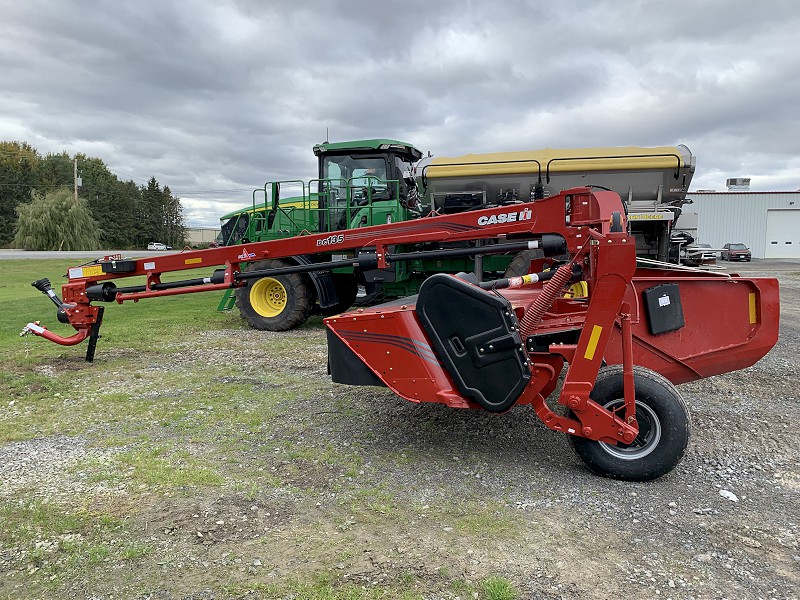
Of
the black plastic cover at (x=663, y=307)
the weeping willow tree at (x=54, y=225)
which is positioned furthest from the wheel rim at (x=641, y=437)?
the weeping willow tree at (x=54, y=225)

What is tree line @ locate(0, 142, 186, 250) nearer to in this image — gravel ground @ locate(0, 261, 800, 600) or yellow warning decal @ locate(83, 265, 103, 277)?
yellow warning decal @ locate(83, 265, 103, 277)

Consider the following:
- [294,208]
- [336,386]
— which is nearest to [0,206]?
[294,208]

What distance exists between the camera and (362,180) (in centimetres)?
1046

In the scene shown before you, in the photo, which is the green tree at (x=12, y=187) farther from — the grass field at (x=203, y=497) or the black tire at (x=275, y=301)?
the grass field at (x=203, y=497)

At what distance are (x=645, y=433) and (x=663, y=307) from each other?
0.90m

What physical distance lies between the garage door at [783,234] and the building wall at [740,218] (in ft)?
1.19

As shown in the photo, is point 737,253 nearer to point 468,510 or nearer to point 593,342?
point 593,342

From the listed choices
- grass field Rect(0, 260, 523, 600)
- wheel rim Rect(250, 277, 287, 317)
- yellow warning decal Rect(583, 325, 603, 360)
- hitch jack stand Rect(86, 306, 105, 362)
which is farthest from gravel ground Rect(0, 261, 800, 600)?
wheel rim Rect(250, 277, 287, 317)

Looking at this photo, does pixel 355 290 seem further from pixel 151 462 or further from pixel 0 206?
pixel 0 206

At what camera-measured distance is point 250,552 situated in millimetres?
2855

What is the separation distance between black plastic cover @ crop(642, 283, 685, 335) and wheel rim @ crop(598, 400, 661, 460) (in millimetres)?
695

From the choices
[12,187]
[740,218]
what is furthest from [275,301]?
[12,187]

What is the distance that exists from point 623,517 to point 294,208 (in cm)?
814

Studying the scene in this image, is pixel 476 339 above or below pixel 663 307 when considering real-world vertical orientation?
below
